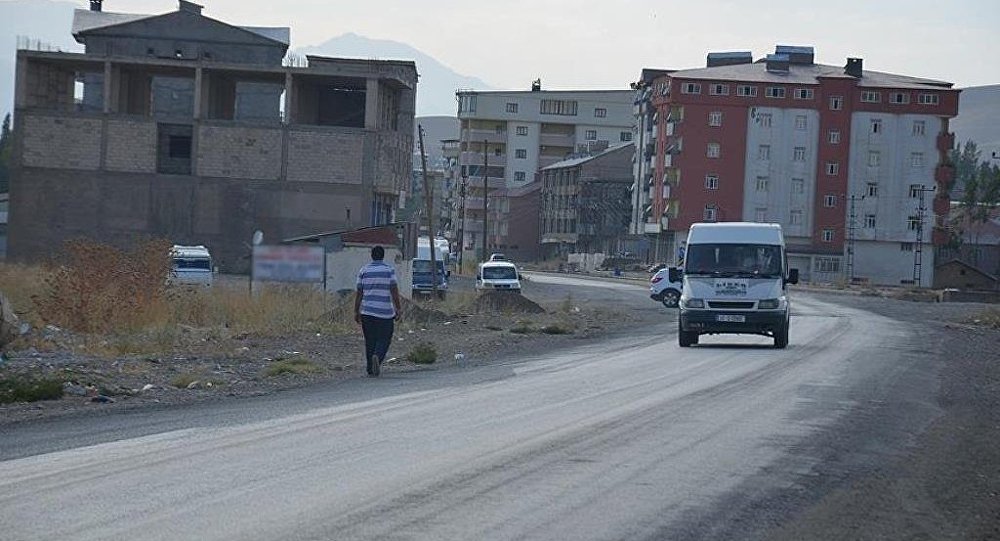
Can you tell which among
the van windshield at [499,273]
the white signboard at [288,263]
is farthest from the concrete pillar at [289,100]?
the white signboard at [288,263]

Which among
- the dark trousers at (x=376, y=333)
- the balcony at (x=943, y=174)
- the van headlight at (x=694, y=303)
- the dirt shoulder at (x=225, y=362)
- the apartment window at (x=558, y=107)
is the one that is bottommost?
the dirt shoulder at (x=225, y=362)

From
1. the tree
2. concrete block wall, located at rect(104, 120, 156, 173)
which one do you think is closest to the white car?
concrete block wall, located at rect(104, 120, 156, 173)

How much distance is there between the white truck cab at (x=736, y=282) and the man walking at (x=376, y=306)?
988 centimetres

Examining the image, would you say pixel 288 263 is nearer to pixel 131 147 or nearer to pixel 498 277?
pixel 498 277

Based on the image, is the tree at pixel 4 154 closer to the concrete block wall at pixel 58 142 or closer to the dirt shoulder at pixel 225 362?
the concrete block wall at pixel 58 142

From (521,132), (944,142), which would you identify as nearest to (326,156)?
(944,142)

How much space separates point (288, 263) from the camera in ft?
144

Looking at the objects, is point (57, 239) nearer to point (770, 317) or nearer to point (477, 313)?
point (477, 313)

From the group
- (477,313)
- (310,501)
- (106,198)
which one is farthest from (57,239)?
(310,501)

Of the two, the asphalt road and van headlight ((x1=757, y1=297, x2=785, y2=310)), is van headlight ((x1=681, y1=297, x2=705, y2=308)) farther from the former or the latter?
the asphalt road

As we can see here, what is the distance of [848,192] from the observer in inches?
4382

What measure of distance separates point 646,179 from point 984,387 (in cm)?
10264

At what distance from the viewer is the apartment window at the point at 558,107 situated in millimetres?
160250

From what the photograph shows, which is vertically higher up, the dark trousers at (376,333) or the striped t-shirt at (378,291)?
the striped t-shirt at (378,291)
